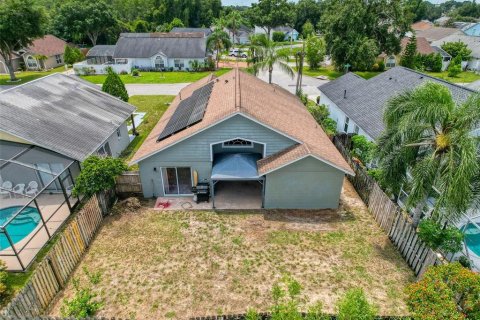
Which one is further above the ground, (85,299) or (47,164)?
(47,164)

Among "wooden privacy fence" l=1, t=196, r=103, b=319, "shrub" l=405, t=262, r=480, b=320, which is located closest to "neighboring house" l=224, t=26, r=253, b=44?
"wooden privacy fence" l=1, t=196, r=103, b=319

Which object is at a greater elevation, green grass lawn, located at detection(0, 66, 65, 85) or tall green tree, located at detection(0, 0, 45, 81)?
tall green tree, located at detection(0, 0, 45, 81)

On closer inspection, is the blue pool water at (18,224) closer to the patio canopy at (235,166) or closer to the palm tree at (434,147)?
the patio canopy at (235,166)

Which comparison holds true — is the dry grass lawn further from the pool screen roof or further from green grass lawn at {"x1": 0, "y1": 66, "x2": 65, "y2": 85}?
green grass lawn at {"x1": 0, "y1": 66, "x2": 65, "y2": 85}

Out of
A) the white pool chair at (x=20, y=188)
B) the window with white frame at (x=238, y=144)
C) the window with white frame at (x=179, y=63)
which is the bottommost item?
the window with white frame at (x=179, y=63)

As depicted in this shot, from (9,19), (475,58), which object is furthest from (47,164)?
(475,58)

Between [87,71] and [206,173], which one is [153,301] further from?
[87,71]

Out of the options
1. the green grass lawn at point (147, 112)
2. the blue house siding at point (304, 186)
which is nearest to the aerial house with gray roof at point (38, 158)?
the green grass lawn at point (147, 112)
